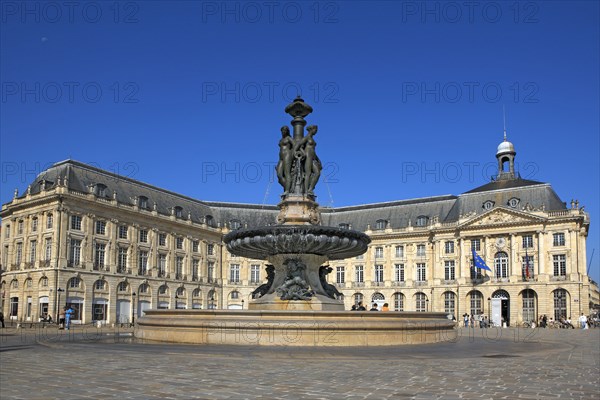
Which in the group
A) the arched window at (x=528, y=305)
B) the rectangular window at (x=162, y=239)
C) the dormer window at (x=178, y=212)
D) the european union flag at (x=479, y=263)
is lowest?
the arched window at (x=528, y=305)

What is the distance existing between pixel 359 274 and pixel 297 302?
58207mm

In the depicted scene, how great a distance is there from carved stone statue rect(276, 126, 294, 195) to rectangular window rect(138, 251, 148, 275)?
45.2 metres

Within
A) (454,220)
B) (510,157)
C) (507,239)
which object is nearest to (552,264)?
(507,239)

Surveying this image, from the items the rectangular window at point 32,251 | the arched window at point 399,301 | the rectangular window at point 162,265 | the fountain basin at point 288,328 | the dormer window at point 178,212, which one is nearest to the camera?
the fountain basin at point 288,328

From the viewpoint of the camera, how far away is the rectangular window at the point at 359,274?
75875 millimetres

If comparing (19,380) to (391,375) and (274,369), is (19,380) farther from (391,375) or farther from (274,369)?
(391,375)

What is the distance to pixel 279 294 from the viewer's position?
19.1 meters

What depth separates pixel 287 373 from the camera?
989 cm

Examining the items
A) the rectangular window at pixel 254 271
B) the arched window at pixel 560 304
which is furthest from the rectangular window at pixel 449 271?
the rectangular window at pixel 254 271

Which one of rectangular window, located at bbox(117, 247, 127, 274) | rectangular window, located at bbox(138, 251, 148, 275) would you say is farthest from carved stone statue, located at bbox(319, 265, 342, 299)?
rectangular window, located at bbox(138, 251, 148, 275)

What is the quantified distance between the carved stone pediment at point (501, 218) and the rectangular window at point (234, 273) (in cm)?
2799

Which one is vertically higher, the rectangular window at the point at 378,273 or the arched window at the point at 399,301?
the rectangular window at the point at 378,273

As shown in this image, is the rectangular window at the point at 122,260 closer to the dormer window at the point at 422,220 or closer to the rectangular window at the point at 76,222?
the rectangular window at the point at 76,222

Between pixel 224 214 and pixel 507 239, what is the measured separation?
3414cm
